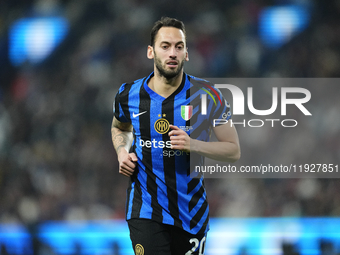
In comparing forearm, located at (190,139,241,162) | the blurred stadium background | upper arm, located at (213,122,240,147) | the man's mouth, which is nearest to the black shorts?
forearm, located at (190,139,241,162)

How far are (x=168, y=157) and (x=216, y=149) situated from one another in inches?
11.3

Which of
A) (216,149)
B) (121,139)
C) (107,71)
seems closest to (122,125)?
(121,139)

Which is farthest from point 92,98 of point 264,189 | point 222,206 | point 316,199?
point 316,199

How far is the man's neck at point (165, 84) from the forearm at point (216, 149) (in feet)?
1.24

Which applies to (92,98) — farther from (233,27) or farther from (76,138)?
(233,27)

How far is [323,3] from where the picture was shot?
494 cm

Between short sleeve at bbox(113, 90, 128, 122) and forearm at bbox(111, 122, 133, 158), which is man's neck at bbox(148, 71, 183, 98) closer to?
short sleeve at bbox(113, 90, 128, 122)

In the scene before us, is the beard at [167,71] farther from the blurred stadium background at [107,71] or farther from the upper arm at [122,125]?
the blurred stadium background at [107,71]

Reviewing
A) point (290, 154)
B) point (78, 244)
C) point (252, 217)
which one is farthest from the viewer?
point (290, 154)

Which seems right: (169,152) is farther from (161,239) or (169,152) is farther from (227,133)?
(161,239)

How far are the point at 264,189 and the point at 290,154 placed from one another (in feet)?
2.05

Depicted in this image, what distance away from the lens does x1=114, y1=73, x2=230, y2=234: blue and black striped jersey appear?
205cm

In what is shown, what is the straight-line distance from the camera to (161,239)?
1980 mm

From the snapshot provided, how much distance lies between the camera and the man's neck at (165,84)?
2158 mm
